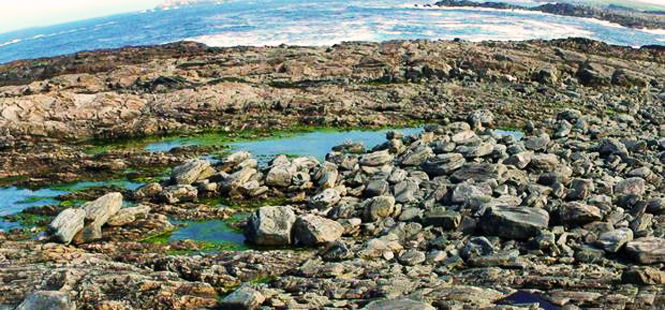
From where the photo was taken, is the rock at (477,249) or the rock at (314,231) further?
the rock at (314,231)

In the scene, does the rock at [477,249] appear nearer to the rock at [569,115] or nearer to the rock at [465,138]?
the rock at [465,138]

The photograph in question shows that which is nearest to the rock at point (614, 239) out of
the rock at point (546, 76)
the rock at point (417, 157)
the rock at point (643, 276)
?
the rock at point (643, 276)

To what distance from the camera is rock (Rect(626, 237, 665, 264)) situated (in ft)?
49.6

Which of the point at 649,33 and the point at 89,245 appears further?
the point at 649,33

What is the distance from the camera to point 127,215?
70.9 feet

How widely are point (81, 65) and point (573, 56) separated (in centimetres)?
4516

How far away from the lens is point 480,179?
2311 centimetres

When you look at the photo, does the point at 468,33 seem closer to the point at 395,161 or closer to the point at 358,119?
the point at 358,119

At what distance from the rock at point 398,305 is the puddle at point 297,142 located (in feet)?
59.4

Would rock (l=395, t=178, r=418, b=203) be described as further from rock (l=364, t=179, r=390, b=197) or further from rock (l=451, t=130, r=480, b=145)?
rock (l=451, t=130, r=480, b=145)

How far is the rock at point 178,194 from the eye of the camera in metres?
24.2

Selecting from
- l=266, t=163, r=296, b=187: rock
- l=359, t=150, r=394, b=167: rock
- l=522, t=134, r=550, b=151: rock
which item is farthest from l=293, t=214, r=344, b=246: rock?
l=522, t=134, r=550, b=151: rock

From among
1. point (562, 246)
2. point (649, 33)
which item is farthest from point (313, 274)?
point (649, 33)

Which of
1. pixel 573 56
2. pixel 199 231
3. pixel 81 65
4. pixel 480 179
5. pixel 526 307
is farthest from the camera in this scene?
pixel 81 65
